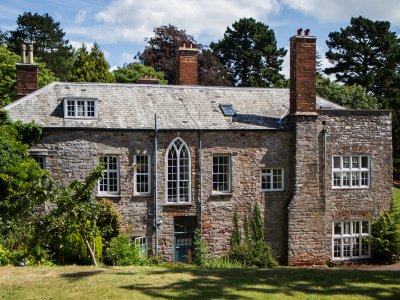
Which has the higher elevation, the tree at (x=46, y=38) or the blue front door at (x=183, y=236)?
the tree at (x=46, y=38)

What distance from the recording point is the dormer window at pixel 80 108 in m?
25.2

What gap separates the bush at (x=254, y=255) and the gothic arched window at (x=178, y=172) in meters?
3.42

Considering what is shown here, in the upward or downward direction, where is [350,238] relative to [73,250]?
downward

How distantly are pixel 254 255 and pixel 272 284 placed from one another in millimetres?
10498

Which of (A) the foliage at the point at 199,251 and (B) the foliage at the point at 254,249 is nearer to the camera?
(B) the foliage at the point at 254,249

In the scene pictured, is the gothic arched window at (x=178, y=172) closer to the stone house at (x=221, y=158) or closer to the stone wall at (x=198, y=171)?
the stone house at (x=221, y=158)

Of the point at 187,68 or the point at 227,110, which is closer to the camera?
the point at 227,110

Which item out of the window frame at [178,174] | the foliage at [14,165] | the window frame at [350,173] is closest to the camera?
the foliage at [14,165]

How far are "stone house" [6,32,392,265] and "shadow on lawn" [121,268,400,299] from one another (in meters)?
9.80

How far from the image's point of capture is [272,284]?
47.2 ft

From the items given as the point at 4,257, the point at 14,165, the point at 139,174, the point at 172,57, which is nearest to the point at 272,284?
the point at 4,257

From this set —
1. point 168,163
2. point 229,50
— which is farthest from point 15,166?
point 229,50

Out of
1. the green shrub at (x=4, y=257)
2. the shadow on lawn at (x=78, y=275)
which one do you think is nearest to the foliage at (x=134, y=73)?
the green shrub at (x=4, y=257)

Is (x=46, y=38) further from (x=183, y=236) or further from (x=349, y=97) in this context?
(x=183, y=236)
